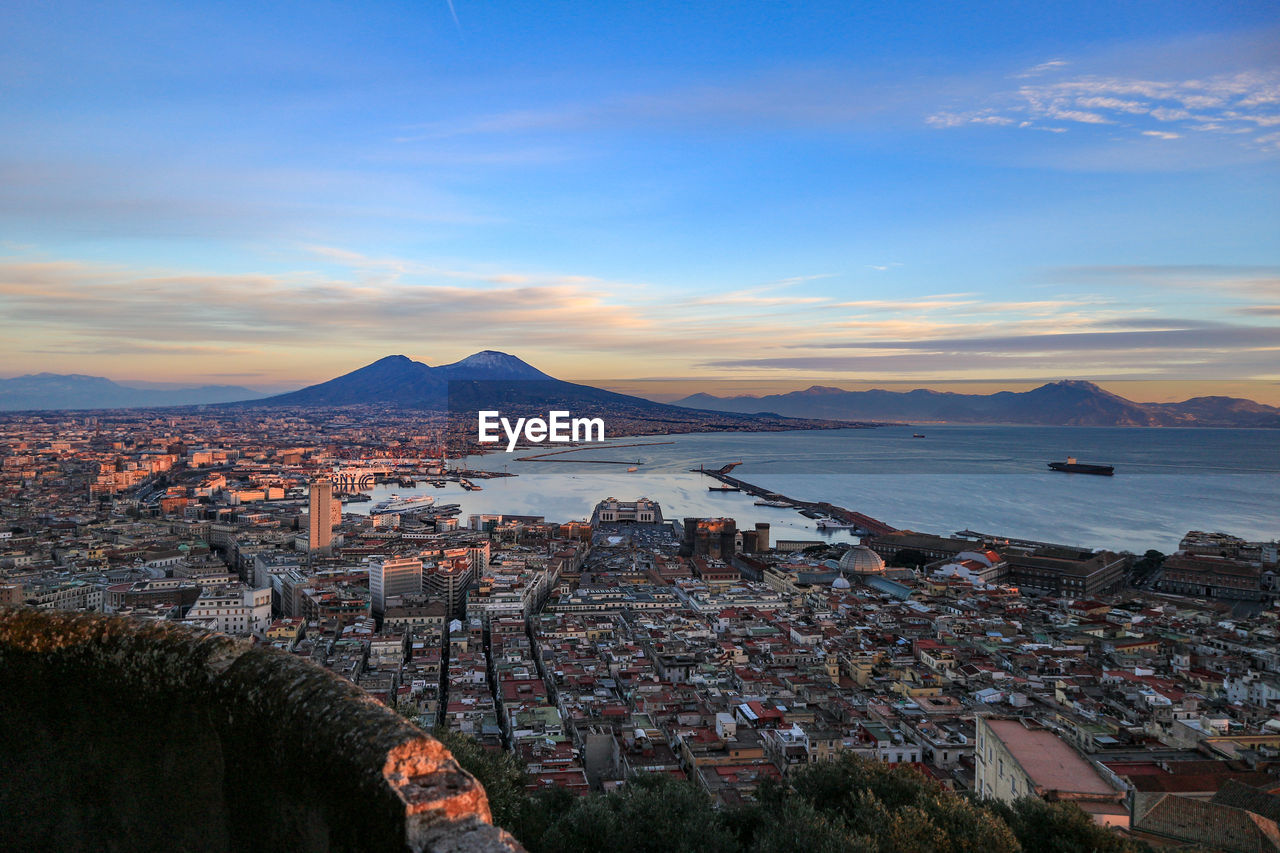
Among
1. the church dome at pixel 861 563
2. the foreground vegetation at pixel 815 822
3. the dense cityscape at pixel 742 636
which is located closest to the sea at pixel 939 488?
the dense cityscape at pixel 742 636

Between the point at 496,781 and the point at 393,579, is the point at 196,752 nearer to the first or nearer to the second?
the point at 496,781

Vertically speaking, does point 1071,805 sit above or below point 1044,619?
above

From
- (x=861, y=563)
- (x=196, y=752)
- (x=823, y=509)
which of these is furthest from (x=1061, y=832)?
(x=823, y=509)

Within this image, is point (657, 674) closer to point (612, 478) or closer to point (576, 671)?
point (576, 671)

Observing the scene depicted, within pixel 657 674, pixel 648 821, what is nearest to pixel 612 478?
pixel 657 674

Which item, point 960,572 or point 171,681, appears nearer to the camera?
point 171,681

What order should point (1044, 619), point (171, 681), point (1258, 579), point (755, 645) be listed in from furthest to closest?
point (1258, 579) < point (1044, 619) < point (755, 645) < point (171, 681)
